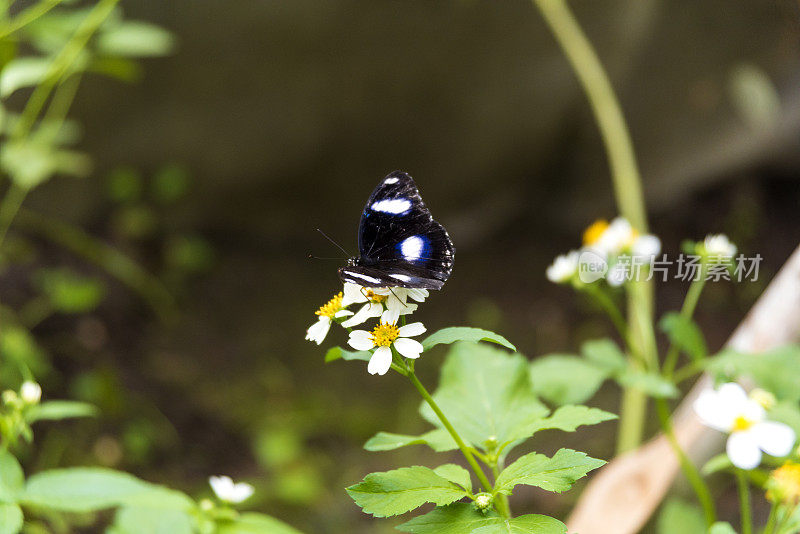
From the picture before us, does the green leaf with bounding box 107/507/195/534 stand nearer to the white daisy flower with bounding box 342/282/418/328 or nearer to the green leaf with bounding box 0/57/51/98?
the white daisy flower with bounding box 342/282/418/328

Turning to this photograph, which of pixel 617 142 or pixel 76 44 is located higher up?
pixel 617 142

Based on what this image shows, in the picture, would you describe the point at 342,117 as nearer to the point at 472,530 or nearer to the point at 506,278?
the point at 506,278

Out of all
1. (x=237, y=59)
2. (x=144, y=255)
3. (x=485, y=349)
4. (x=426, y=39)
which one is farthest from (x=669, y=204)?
(x=485, y=349)

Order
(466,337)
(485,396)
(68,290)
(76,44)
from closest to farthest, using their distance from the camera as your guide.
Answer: (466,337)
(485,396)
(76,44)
(68,290)

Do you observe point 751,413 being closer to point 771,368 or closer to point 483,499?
point 483,499

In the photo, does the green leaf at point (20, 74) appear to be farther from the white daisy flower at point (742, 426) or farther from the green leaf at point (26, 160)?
the white daisy flower at point (742, 426)

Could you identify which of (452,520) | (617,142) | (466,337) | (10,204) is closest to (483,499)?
(452,520)

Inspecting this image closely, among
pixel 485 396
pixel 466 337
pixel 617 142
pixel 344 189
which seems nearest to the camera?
Result: pixel 466 337
